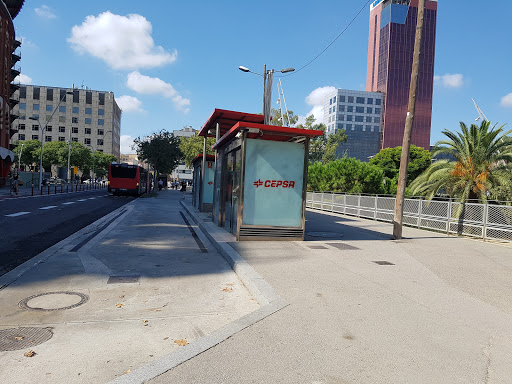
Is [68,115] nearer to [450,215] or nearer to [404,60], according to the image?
[450,215]

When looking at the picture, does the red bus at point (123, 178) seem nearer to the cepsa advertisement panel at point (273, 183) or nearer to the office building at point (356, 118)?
the cepsa advertisement panel at point (273, 183)

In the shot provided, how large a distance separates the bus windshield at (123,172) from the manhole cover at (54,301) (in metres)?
30.9

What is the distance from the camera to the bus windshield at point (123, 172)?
34.5 m

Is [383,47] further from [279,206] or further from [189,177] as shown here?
[279,206]

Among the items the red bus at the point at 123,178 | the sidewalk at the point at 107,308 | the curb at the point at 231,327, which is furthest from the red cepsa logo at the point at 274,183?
the red bus at the point at 123,178

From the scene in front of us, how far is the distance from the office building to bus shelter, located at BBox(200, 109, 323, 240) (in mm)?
118049

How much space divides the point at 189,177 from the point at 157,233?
129 m

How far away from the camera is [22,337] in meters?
3.77

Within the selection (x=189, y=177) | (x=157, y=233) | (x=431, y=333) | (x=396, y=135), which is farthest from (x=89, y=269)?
(x=396, y=135)

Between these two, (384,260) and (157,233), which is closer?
(384,260)

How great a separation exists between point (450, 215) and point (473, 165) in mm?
2478

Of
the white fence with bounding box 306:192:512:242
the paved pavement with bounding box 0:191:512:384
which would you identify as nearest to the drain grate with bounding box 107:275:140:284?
the paved pavement with bounding box 0:191:512:384

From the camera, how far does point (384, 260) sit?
317 inches

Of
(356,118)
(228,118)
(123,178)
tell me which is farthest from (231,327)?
(356,118)
